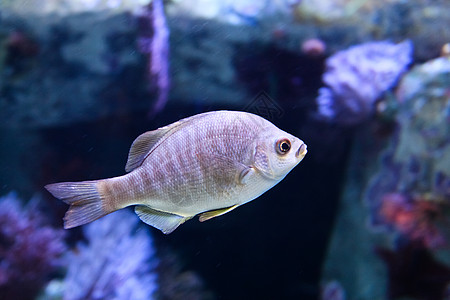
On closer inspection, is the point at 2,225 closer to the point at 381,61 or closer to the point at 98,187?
the point at 98,187

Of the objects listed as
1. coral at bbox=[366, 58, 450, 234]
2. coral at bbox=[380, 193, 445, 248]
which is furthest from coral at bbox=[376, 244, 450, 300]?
coral at bbox=[366, 58, 450, 234]

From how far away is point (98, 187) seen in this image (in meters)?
1.30

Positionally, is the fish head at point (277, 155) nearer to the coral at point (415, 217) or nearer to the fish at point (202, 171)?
the fish at point (202, 171)

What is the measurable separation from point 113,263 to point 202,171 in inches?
111

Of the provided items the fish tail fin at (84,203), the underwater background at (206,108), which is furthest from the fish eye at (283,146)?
the underwater background at (206,108)

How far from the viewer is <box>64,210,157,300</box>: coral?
138 inches

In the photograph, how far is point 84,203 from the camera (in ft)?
4.21

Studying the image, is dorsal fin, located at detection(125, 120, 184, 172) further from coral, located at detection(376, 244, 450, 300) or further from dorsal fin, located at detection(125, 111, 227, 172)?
coral, located at detection(376, 244, 450, 300)

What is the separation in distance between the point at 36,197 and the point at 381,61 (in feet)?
14.4

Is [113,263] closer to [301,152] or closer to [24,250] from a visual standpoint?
[24,250]

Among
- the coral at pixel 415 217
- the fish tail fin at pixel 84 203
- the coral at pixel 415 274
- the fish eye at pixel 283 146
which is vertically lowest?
the coral at pixel 415 274

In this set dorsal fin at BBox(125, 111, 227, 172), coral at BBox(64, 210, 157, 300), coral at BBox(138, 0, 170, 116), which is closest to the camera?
dorsal fin at BBox(125, 111, 227, 172)

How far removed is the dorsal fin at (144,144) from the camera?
4.55ft

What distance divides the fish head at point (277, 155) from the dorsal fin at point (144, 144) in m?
0.34
